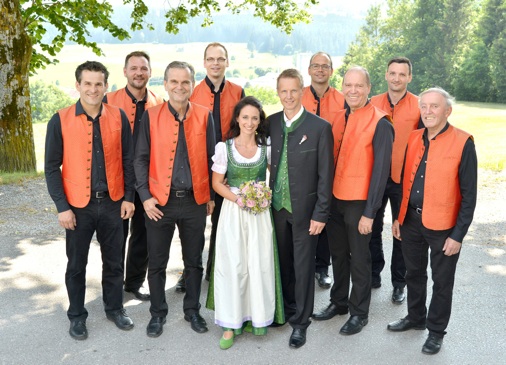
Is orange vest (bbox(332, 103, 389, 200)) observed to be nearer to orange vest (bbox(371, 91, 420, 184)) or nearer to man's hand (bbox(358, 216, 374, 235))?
man's hand (bbox(358, 216, 374, 235))

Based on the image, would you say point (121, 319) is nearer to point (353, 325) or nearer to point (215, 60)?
point (353, 325)

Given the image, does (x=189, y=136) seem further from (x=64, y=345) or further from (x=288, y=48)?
(x=288, y=48)

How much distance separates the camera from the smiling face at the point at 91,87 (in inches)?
181

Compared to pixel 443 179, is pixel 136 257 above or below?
below

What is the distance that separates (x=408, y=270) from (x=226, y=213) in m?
1.70

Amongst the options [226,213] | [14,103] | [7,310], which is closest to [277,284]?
[226,213]

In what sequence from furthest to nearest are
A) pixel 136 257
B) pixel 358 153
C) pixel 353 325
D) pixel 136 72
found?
pixel 136 257 → pixel 136 72 → pixel 353 325 → pixel 358 153

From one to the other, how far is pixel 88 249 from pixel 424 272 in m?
2.99

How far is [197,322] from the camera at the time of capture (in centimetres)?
503

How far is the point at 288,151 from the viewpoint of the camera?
465 centimetres

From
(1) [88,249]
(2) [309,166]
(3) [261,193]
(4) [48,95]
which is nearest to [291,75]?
(2) [309,166]

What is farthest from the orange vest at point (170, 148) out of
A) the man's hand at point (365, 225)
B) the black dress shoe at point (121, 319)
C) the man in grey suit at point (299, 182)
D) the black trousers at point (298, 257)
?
the man's hand at point (365, 225)

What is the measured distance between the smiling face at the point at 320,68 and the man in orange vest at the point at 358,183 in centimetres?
122

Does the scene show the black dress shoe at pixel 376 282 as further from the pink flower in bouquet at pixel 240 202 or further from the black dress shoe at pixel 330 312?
the pink flower in bouquet at pixel 240 202
